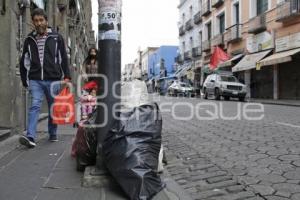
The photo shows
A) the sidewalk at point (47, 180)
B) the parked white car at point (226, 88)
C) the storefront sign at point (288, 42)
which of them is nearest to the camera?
the sidewalk at point (47, 180)

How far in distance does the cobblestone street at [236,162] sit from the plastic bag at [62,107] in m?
1.59

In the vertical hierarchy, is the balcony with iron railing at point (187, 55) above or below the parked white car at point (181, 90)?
above

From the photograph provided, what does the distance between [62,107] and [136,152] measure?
299cm

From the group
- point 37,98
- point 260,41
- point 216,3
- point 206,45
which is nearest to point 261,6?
point 260,41

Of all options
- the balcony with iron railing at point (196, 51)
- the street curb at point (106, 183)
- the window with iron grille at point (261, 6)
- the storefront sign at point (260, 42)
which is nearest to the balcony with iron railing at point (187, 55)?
the balcony with iron railing at point (196, 51)

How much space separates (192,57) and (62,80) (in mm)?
45272

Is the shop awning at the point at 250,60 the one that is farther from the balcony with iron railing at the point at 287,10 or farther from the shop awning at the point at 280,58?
the balcony with iron railing at the point at 287,10

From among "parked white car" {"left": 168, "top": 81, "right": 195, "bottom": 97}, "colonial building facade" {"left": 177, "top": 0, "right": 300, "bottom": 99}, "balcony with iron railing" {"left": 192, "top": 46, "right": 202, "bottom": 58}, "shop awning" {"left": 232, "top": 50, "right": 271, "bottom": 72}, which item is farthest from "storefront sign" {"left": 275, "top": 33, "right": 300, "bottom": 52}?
"balcony with iron railing" {"left": 192, "top": 46, "right": 202, "bottom": 58}

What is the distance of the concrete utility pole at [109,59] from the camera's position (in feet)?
14.6

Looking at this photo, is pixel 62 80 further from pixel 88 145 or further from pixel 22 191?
pixel 22 191

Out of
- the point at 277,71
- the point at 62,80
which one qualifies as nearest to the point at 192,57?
the point at 277,71

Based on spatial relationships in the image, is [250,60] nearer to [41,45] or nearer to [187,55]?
[187,55]

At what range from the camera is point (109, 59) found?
4488 millimetres

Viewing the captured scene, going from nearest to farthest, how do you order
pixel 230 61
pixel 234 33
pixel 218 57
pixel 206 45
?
1. pixel 230 61
2. pixel 234 33
3. pixel 218 57
4. pixel 206 45
